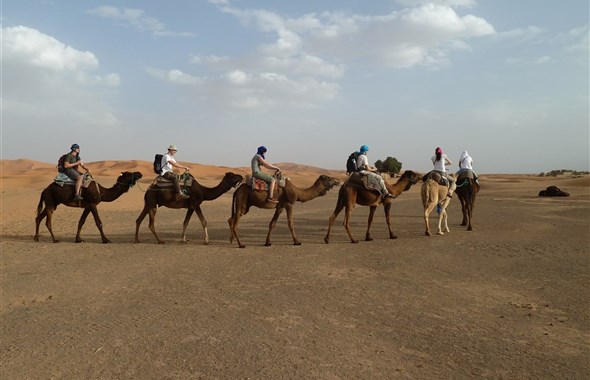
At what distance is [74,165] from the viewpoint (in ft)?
35.0

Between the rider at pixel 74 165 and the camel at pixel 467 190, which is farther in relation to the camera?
the camel at pixel 467 190

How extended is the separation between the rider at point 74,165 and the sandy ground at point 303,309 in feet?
5.17

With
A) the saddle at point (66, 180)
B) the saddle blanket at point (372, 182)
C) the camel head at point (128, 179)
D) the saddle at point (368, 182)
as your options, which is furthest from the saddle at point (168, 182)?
the saddle blanket at point (372, 182)

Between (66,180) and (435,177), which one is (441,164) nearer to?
(435,177)

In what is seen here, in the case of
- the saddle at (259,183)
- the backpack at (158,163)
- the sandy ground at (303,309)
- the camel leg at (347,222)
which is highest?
the backpack at (158,163)

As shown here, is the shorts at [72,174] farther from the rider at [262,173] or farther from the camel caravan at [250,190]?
the rider at [262,173]

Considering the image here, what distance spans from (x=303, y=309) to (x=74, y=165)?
8.41 m

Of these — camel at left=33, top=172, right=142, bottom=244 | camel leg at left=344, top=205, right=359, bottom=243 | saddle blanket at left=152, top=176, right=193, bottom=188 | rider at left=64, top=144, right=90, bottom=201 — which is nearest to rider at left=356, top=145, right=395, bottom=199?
camel leg at left=344, top=205, right=359, bottom=243

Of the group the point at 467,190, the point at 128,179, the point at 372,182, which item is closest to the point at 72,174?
the point at 128,179

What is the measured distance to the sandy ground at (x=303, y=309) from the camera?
3.99 meters

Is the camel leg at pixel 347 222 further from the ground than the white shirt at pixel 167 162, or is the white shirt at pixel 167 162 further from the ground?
the white shirt at pixel 167 162

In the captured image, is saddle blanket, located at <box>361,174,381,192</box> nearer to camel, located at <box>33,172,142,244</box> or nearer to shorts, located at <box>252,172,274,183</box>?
shorts, located at <box>252,172,274,183</box>

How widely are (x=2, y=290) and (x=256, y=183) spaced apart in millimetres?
5611

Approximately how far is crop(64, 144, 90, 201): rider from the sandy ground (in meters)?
1.57
